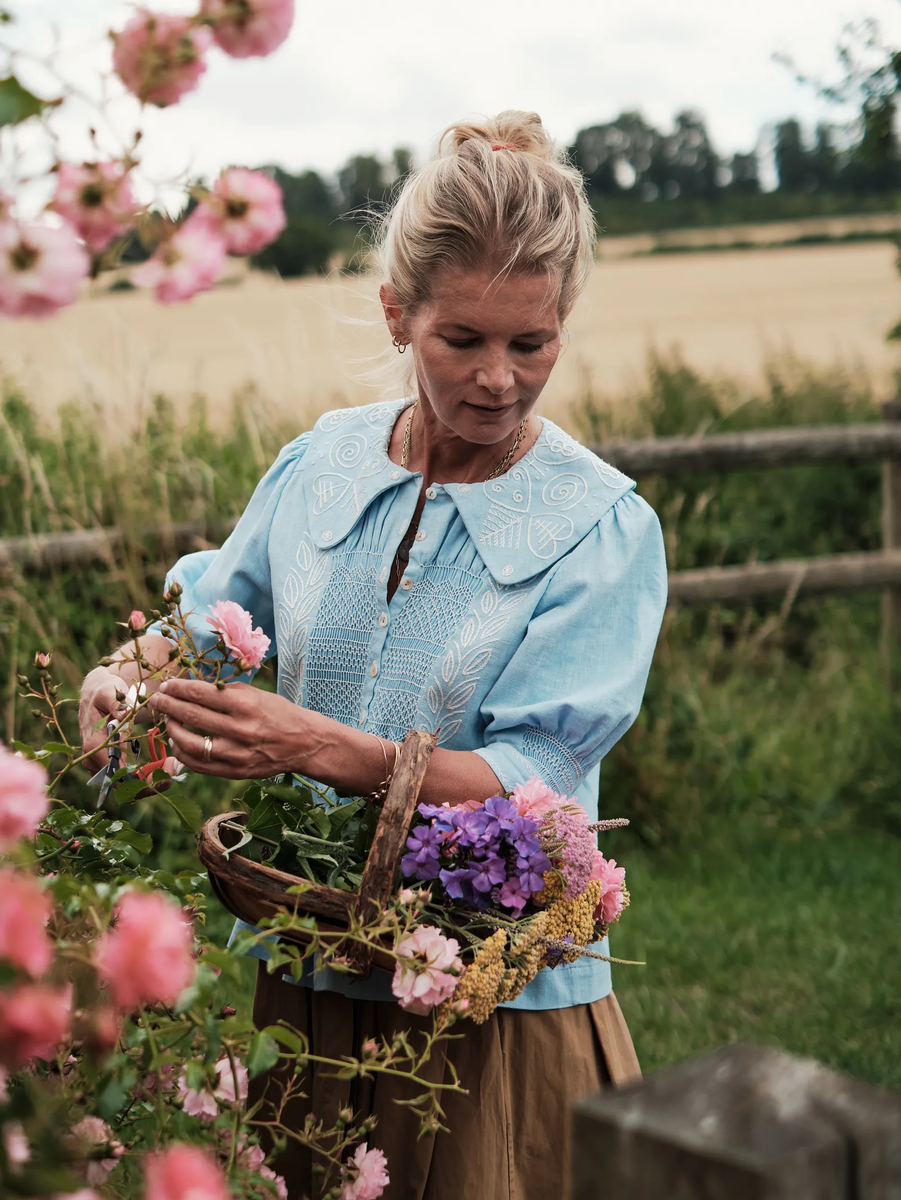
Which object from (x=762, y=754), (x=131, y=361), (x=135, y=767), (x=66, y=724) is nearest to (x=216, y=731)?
(x=135, y=767)

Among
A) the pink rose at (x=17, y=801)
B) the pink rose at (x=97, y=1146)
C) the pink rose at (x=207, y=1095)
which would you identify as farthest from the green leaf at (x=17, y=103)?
the pink rose at (x=207, y=1095)

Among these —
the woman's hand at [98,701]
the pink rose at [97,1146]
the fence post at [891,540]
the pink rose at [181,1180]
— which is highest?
the pink rose at [181,1180]

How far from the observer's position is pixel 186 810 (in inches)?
59.4

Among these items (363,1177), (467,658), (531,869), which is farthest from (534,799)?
(363,1177)

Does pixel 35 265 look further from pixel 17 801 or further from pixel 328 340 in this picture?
pixel 328 340

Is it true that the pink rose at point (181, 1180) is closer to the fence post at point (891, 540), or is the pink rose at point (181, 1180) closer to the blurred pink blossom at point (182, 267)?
the blurred pink blossom at point (182, 267)

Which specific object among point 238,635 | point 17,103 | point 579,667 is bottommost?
point 579,667

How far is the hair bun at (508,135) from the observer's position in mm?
1954

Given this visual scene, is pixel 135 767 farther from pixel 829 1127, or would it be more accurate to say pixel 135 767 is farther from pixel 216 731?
pixel 829 1127

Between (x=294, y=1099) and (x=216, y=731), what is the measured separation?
28.1 inches

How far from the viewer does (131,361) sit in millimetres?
4789

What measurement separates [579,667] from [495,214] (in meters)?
0.65

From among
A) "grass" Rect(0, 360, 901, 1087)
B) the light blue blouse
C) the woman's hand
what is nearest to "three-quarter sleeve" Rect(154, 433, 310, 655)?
the light blue blouse

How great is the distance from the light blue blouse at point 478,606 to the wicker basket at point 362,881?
318mm
